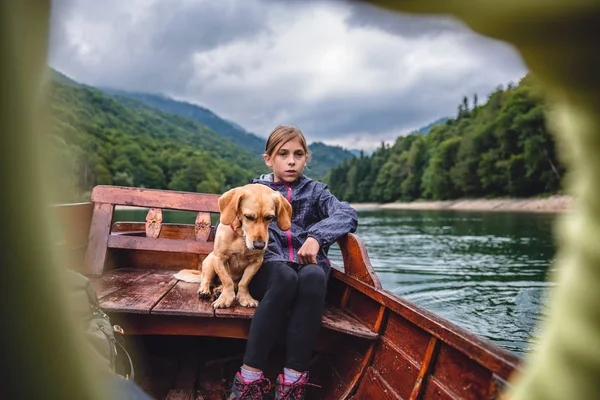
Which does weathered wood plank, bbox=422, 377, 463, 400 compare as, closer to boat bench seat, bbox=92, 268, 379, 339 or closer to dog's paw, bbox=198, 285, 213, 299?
boat bench seat, bbox=92, 268, 379, 339

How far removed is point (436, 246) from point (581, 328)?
727 inches

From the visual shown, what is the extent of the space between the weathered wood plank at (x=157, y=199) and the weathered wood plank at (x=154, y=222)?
9 centimetres

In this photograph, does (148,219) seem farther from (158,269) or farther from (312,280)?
(312,280)

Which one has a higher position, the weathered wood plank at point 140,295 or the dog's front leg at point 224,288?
the dog's front leg at point 224,288

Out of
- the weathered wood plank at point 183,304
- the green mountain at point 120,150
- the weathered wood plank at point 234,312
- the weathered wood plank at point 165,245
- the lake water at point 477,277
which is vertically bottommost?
the lake water at point 477,277

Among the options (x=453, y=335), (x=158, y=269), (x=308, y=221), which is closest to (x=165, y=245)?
(x=158, y=269)

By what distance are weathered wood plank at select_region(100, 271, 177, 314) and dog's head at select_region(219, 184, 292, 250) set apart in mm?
775

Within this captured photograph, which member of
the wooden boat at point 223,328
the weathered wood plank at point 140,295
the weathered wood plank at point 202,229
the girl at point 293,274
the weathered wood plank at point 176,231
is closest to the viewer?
the wooden boat at point 223,328

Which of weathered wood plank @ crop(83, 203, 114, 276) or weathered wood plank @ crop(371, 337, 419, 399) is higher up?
weathered wood plank @ crop(83, 203, 114, 276)

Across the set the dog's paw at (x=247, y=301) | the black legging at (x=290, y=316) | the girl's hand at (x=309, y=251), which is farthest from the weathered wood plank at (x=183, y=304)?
the girl's hand at (x=309, y=251)

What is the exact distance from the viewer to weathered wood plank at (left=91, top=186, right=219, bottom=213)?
14.3 ft

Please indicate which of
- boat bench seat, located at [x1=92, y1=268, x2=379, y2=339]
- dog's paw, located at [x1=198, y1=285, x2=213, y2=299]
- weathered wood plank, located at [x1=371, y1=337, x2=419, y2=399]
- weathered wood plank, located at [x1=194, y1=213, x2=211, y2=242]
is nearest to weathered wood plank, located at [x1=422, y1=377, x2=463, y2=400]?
weathered wood plank, located at [x1=371, y1=337, x2=419, y2=399]

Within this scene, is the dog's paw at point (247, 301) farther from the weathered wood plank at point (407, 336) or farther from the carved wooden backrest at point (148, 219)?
the carved wooden backrest at point (148, 219)

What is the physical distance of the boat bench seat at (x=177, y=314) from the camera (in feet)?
9.43
